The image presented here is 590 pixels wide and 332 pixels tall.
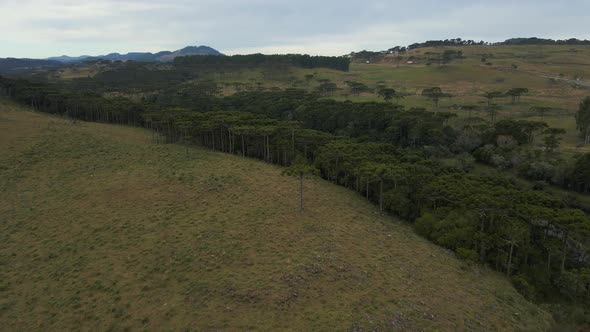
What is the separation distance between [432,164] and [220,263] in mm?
34832

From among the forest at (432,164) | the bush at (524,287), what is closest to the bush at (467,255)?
the forest at (432,164)

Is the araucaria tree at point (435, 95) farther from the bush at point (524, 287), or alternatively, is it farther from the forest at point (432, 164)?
the bush at point (524, 287)

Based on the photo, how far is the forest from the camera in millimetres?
32312

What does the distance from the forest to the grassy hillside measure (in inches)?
134

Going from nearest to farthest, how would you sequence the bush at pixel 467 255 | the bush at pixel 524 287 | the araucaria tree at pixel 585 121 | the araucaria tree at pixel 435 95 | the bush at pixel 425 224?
the bush at pixel 524 287
the bush at pixel 467 255
the bush at pixel 425 224
the araucaria tree at pixel 585 121
the araucaria tree at pixel 435 95

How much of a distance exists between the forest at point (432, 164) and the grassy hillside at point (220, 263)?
3393mm

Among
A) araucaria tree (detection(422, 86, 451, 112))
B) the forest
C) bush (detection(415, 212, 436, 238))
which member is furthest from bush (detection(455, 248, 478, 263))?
araucaria tree (detection(422, 86, 451, 112))

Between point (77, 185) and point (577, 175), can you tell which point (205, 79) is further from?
point (577, 175)

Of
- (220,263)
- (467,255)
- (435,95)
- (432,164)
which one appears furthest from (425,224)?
(435,95)

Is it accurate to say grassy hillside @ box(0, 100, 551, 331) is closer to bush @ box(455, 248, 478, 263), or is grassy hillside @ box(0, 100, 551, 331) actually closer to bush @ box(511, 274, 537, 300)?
bush @ box(511, 274, 537, 300)

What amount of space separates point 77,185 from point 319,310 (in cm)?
3783

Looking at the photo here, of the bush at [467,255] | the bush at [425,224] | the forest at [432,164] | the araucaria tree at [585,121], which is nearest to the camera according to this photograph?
the bush at [467,255]

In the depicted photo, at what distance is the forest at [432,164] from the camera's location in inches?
1272

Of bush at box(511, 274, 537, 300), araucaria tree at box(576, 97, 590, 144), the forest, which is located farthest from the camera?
araucaria tree at box(576, 97, 590, 144)
